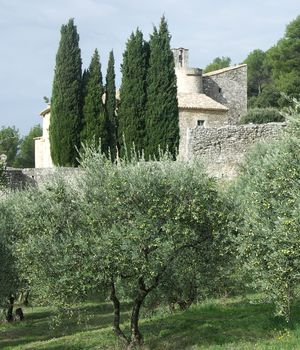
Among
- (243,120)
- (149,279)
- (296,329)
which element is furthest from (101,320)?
(243,120)

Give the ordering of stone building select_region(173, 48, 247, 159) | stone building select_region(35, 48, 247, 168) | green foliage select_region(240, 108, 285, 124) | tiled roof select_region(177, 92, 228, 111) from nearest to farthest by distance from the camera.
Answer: tiled roof select_region(177, 92, 228, 111)
stone building select_region(173, 48, 247, 159)
green foliage select_region(240, 108, 285, 124)
stone building select_region(35, 48, 247, 168)

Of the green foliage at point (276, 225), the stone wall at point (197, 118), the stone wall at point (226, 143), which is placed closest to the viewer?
the green foliage at point (276, 225)

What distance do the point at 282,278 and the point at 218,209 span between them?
2.41 m

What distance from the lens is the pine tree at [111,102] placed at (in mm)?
37906

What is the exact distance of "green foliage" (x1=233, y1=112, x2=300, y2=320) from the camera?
1095 cm

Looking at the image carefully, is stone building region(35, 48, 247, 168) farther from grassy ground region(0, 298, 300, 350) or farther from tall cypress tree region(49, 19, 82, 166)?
grassy ground region(0, 298, 300, 350)

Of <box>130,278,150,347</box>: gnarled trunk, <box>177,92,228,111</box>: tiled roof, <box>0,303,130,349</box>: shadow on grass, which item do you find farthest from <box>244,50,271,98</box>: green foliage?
<box>130,278,150,347</box>: gnarled trunk

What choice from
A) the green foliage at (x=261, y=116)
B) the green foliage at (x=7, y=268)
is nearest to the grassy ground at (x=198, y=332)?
the green foliage at (x=7, y=268)

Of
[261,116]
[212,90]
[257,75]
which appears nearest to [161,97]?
[261,116]

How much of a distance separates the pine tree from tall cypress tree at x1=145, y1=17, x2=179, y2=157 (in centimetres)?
294

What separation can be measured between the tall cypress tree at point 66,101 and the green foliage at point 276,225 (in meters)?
25.9

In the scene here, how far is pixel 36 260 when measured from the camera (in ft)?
43.3

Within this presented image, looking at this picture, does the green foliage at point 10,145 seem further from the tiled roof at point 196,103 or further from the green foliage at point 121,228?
the green foliage at point 121,228

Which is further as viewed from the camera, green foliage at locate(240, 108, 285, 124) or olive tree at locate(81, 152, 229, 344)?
green foliage at locate(240, 108, 285, 124)
